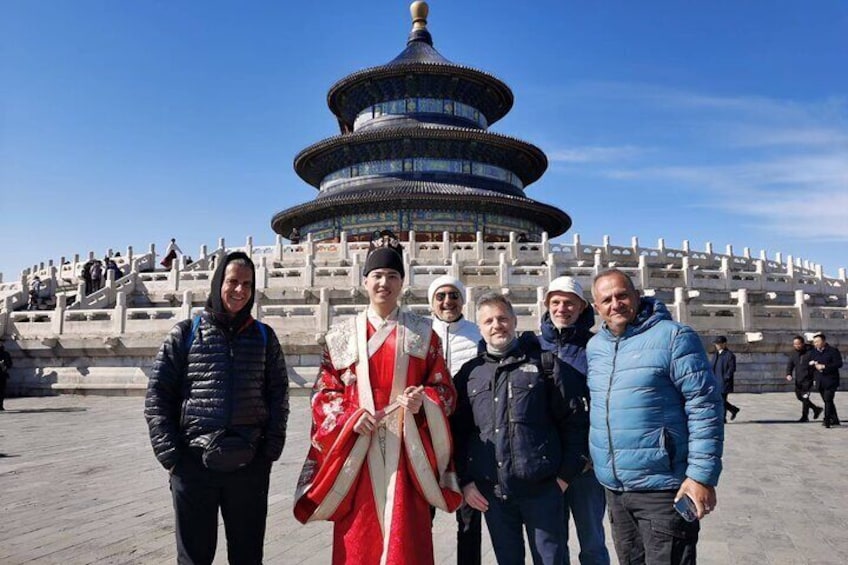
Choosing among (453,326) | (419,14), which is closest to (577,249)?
(453,326)

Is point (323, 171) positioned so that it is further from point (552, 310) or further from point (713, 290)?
point (552, 310)

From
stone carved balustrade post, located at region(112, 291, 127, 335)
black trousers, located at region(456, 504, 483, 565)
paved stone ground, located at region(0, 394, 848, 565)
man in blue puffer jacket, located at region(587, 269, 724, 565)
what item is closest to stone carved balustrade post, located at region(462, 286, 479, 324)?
paved stone ground, located at region(0, 394, 848, 565)

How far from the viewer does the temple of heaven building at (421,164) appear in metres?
31.4

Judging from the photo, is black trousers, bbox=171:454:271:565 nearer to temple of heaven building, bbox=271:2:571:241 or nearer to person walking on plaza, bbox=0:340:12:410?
person walking on plaza, bbox=0:340:12:410

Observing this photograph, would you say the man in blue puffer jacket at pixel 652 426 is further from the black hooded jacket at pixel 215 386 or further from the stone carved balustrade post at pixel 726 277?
the stone carved balustrade post at pixel 726 277

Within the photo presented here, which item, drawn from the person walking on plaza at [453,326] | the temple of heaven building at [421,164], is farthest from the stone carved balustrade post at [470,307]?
the temple of heaven building at [421,164]

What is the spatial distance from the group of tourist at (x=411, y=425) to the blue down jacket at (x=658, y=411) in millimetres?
11

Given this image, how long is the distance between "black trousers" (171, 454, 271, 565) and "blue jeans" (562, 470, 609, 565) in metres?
1.89

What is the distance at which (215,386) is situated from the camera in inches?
138

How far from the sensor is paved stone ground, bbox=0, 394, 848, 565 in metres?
4.68

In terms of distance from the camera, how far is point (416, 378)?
3.54 metres

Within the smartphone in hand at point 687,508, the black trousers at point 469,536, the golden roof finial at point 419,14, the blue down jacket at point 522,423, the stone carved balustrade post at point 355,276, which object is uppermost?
the golden roof finial at point 419,14

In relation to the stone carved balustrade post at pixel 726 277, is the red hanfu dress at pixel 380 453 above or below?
below

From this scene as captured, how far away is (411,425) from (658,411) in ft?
4.33
